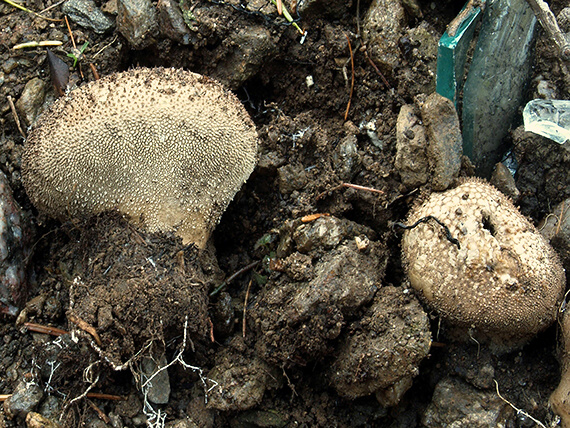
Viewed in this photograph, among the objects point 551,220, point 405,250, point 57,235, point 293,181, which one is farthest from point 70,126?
point 551,220

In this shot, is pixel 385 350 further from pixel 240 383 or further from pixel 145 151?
pixel 145 151

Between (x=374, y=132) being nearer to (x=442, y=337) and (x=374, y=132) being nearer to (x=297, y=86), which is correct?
A: (x=297, y=86)

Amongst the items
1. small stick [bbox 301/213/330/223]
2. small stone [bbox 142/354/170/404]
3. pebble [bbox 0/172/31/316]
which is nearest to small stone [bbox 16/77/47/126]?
pebble [bbox 0/172/31/316]

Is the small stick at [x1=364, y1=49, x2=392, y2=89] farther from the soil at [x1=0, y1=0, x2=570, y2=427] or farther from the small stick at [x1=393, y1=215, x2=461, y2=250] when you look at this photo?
the small stick at [x1=393, y1=215, x2=461, y2=250]

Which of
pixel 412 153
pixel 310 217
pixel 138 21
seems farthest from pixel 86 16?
pixel 412 153

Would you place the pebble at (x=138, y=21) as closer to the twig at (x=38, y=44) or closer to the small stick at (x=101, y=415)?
the twig at (x=38, y=44)

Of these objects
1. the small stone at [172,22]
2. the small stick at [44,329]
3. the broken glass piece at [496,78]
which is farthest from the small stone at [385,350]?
the small stone at [172,22]
